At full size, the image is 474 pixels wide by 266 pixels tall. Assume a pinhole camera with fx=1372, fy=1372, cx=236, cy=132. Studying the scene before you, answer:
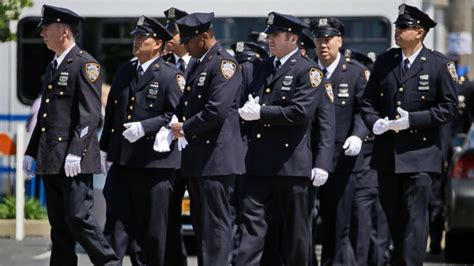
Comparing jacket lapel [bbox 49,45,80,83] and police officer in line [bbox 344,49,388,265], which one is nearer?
jacket lapel [bbox 49,45,80,83]

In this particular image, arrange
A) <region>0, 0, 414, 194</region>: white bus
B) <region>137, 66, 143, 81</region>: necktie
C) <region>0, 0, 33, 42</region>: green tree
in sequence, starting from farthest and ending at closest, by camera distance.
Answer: <region>0, 0, 414, 194</region>: white bus
<region>0, 0, 33, 42</region>: green tree
<region>137, 66, 143, 81</region>: necktie

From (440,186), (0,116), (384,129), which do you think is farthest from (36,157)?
(0,116)

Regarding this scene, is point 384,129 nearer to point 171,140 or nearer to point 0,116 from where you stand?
point 171,140

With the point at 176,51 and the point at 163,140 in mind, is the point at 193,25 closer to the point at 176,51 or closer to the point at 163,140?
the point at 163,140

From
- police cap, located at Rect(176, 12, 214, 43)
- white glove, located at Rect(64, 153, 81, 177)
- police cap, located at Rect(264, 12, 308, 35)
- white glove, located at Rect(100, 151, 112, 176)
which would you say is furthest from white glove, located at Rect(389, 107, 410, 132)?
white glove, located at Rect(64, 153, 81, 177)

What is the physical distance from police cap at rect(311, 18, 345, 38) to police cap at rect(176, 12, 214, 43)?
6.54ft

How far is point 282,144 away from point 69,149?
1532 mm

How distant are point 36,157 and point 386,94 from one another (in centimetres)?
262

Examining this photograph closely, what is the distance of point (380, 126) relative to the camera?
1005 centimetres

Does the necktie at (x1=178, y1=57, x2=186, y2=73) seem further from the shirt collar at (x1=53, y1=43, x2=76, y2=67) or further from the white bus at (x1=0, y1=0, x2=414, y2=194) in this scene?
the white bus at (x1=0, y1=0, x2=414, y2=194)

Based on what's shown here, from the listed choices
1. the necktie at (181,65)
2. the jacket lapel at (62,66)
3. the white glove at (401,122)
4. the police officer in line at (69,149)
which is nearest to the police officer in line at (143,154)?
the police officer in line at (69,149)

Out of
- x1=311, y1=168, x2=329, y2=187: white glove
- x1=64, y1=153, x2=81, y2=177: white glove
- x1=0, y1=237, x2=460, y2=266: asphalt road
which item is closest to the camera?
x1=64, y1=153, x2=81, y2=177: white glove

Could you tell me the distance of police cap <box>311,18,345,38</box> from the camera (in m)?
11.6

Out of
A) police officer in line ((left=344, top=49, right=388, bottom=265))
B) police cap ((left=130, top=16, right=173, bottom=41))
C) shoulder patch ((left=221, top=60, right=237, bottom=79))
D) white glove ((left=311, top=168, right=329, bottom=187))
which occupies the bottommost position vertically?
police officer in line ((left=344, top=49, right=388, bottom=265))
